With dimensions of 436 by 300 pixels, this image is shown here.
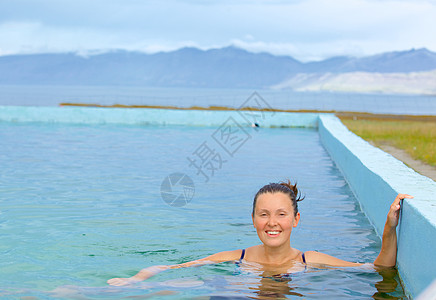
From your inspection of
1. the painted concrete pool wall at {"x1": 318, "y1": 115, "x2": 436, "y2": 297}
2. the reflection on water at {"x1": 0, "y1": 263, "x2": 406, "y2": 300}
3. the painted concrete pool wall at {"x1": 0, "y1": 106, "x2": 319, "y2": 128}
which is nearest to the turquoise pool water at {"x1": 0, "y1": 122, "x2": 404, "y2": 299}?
the reflection on water at {"x1": 0, "y1": 263, "x2": 406, "y2": 300}

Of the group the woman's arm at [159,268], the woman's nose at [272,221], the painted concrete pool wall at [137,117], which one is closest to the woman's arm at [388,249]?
the woman's arm at [159,268]

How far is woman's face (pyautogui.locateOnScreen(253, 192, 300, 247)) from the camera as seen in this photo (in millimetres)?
4379

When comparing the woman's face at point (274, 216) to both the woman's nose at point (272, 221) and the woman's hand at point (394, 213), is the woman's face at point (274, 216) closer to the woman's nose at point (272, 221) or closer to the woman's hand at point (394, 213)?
the woman's nose at point (272, 221)

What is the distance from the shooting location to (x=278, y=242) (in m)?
4.48

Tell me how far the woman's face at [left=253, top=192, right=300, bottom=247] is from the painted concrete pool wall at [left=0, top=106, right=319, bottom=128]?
2351cm

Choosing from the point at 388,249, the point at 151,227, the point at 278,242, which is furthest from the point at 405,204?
the point at 151,227

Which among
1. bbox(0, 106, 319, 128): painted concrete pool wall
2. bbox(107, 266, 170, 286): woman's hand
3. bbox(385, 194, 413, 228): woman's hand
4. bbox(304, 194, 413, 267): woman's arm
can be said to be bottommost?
bbox(107, 266, 170, 286): woman's hand

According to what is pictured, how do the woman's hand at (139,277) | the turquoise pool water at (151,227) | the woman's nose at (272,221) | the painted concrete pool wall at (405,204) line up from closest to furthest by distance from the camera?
the painted concrete pool wall at (405,204)
the woman's nose at (272,221)
the woman's hand at (139,277)
the turquoise pool water at (151,227)

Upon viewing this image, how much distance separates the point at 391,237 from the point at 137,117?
23.9 meters

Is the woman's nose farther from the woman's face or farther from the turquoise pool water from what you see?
the turquoise pool water

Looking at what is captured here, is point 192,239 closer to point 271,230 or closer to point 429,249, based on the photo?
point 271,230

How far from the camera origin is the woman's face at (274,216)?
14.4ft

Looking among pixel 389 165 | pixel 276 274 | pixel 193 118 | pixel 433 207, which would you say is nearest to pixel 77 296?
pixel 276 274

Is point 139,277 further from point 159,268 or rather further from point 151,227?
point 151,227
